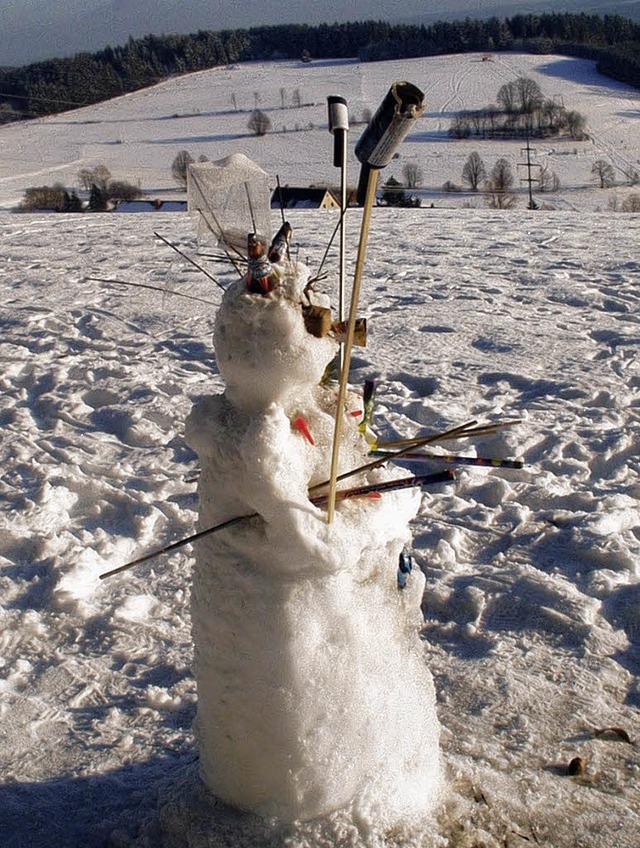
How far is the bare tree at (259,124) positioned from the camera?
44312 millimetres

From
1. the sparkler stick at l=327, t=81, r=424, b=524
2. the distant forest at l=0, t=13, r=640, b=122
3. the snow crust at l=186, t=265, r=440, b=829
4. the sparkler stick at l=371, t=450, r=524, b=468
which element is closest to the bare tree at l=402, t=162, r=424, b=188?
the distant forest at l=0, t=13, r=640, b=122

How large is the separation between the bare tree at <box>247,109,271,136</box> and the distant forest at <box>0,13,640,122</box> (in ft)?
47.9

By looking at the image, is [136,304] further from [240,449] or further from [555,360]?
[240,449]

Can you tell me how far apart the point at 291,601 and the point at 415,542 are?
7.06 ft

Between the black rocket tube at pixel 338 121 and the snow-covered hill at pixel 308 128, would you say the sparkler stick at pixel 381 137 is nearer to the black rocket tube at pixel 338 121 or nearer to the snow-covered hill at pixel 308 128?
the black rocket tube at pixel 338 121

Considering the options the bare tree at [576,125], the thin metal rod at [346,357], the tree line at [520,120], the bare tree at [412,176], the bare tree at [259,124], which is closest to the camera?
the thin metal rod at [346,357]

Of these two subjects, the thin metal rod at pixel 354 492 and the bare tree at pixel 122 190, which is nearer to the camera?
the thin metal rod at pixel 354 492

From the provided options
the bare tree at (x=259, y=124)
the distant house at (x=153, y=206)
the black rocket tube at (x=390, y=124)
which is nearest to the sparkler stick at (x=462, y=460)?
the black rocket tube at (x=390, y=124)

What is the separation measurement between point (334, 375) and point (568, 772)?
56.1 inches

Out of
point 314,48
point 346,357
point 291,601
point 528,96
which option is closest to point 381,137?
point 346,357

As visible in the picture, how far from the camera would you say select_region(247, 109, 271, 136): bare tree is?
44312 millimetres

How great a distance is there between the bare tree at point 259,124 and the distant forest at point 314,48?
14.6m

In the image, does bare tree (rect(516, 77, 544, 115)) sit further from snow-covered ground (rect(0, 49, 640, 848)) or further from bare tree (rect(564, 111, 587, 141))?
snow-covered ground (rect(0, 49, 640, 848))

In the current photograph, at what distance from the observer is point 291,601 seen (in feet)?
6.51
